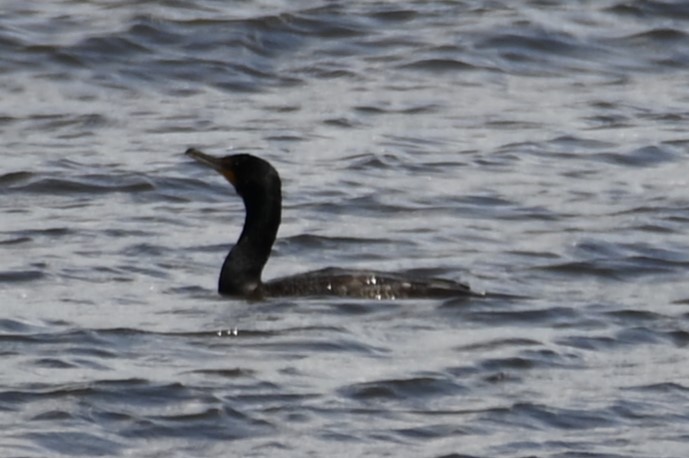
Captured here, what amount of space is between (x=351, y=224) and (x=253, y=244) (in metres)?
1.68

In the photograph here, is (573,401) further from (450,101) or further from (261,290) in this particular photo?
(450,101)

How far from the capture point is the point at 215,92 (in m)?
18.7

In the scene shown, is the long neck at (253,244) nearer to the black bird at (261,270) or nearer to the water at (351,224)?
the black bird at (261,270)

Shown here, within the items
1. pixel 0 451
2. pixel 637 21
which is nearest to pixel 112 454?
pixel 0 451

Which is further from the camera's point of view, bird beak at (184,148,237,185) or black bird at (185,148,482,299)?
bird beak at (184,148,237,185)

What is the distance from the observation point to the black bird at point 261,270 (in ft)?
40.2

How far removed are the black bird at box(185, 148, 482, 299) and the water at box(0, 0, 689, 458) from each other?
12cm

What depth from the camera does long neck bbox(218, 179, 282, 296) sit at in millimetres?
12641

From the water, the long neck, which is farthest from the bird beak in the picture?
the water

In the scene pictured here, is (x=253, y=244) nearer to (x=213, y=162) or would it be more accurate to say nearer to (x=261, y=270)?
(x=261, y=270)

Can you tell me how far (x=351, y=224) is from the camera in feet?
48.0

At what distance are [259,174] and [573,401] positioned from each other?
12.2 feet

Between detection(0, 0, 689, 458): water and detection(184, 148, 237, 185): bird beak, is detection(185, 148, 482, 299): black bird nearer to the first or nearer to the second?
detection(184, 148, 237, 185): bird beak

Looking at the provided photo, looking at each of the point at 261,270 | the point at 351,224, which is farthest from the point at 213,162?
the point at 351,224
